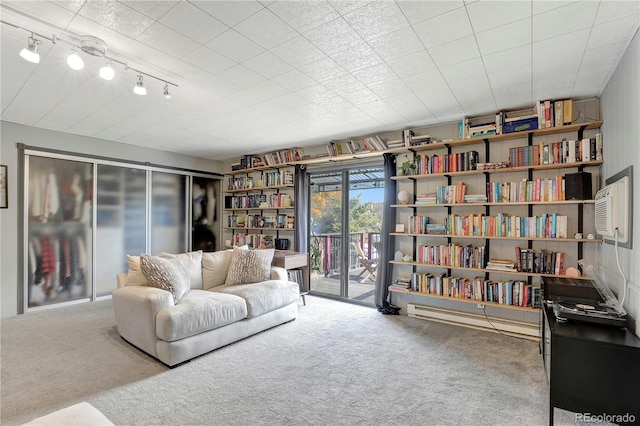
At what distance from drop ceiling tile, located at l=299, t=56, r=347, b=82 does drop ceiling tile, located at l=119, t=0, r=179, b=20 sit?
3.34 feet

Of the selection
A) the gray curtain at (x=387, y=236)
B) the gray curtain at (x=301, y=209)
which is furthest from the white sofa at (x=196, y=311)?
the gray curtain at (x=301, y=209)

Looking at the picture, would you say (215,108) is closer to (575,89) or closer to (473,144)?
(473,144)

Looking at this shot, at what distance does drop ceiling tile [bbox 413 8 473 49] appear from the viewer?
1.85 m

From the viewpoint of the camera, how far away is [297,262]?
464 cm

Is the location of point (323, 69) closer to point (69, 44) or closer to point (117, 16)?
point (117, 16)

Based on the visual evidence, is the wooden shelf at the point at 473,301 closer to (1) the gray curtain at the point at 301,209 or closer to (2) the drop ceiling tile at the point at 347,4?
(1) the gray curtain at the point at 301,209

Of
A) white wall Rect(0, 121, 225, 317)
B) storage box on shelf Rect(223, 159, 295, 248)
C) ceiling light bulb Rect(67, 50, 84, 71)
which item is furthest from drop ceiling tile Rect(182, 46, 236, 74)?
white wall Rect(0, 121, 225, 317)

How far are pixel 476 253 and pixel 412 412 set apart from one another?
2.12m

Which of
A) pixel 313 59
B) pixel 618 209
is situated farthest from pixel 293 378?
pixel 618 209

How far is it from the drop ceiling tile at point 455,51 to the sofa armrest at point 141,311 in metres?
2.97

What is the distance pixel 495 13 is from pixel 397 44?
0.59 metres

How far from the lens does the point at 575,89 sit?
2875 mm

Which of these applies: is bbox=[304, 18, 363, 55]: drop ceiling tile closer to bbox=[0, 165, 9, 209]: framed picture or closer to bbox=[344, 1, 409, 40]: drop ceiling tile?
bbox=[344, 1, 409, 40]: drop ceiling tile

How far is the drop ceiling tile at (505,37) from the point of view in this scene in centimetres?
195
